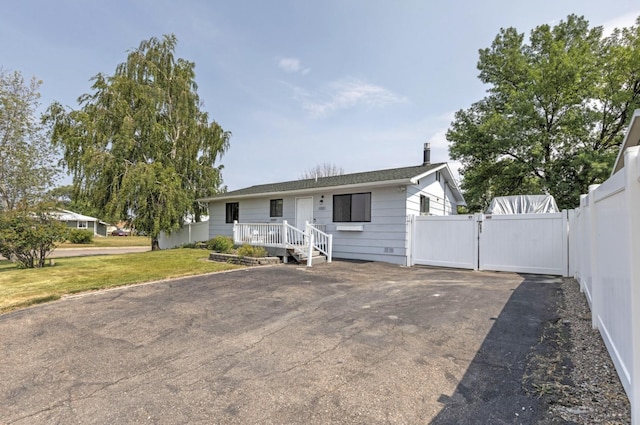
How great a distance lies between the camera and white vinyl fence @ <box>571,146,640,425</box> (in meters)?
1.95

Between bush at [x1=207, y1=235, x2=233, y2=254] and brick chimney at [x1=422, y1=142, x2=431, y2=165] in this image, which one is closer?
bush at [x1=207, y1=235, x2=233, y2=254]

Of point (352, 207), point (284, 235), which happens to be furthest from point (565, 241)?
point (284, 235)

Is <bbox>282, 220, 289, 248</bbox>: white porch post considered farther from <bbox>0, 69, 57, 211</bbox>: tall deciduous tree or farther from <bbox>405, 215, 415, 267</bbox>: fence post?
<bbox>0, 69, 57, 211</bbox>: tall deciduous tree

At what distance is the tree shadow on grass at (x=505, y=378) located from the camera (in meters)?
2.33

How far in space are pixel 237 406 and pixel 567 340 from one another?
3.88 metres

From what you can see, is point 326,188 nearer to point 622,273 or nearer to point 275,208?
point 275,208

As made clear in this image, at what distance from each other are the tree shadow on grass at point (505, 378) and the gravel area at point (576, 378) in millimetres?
62

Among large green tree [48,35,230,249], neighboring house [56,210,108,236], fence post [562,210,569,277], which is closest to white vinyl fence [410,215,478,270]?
fence post [562,210,569,277]

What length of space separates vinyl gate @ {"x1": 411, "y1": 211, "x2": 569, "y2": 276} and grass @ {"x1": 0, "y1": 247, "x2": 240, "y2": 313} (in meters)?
6.61

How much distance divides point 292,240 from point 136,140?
11.2 metres

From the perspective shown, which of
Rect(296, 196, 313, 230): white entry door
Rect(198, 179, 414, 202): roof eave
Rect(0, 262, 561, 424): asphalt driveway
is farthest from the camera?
Rect(296, 196, 313, 230): white entry door

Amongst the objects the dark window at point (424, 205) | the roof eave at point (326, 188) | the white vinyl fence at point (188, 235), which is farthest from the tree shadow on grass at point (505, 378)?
the white vinyl fence at point (188, 235)

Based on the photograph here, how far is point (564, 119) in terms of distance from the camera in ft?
49.3

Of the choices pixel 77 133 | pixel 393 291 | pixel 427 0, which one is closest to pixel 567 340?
pixel 393 291
